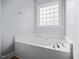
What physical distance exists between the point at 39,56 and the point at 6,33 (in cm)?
120

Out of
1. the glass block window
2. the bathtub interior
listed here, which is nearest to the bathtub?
the bathtub interior

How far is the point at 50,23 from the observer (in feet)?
9.03

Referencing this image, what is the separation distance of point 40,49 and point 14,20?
4.27 feet

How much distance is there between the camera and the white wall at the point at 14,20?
2.19 m

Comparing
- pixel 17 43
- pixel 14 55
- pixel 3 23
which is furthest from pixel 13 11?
pixel 14 55

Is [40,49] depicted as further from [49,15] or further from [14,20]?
[49,15]

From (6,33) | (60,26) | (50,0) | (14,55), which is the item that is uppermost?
(50,0)

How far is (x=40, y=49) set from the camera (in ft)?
5.15

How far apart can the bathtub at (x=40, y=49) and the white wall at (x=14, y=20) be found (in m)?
0.21

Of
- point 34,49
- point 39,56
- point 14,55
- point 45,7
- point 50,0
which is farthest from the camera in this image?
point 45,7

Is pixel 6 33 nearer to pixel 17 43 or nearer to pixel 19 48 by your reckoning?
pixel 17 43

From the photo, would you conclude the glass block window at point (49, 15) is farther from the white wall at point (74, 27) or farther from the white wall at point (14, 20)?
the white wall at point (74, 27)

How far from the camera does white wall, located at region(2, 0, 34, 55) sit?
2.19 metres

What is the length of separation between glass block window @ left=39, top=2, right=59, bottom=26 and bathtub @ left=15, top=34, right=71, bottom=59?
47 centimetres
